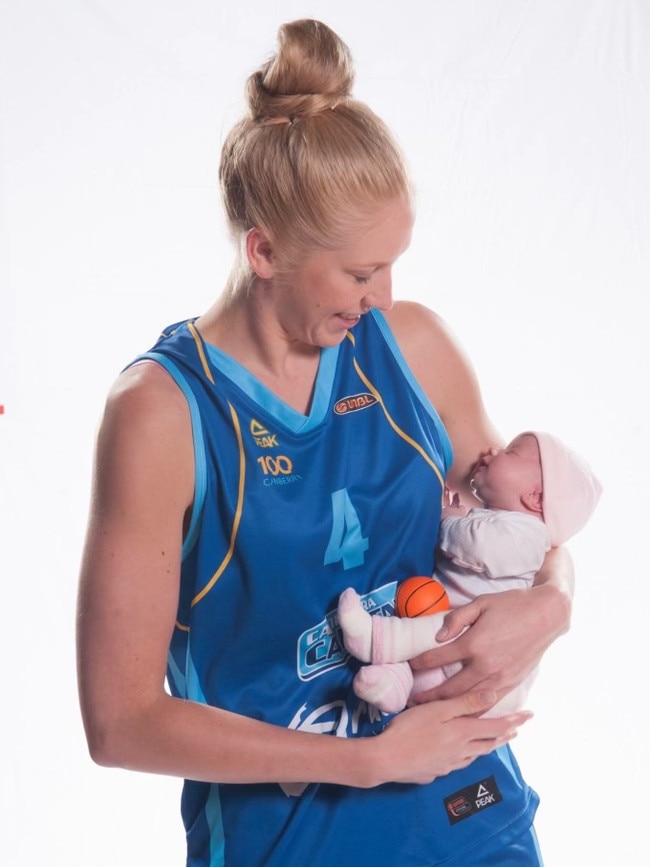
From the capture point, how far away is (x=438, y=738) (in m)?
1.44

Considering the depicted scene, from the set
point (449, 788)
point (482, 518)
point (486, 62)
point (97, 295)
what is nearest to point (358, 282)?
point (482, 518)

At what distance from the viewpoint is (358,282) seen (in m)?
1.43

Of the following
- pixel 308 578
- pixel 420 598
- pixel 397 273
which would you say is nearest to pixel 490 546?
pixel 420 598

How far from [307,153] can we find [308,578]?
20.2 inches

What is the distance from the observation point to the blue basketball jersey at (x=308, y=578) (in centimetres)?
147

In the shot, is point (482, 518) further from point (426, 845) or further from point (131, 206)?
point (131, 206)

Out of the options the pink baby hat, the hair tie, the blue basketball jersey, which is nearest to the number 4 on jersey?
the blue basketball jersey

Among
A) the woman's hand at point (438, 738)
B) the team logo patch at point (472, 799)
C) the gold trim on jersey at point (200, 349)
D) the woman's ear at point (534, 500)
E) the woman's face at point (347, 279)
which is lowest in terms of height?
the team logo patch at point (472, 799)

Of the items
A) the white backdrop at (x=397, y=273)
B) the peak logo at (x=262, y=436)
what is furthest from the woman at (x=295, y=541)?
the white backdrop at (x=397, y=273)

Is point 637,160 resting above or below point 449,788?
above

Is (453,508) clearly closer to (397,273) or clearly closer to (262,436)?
(262,436)

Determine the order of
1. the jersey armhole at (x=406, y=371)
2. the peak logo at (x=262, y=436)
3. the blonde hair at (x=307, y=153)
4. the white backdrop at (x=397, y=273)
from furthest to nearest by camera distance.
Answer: the white backdrop at (x=397, y=273) < the jersey armhole at (x=406, y=371) < the peak logo at (x=262, y=436) < the blonde hair at (x=307, y=153)

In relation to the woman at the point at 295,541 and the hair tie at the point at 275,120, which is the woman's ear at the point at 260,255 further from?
the hair tie at the point at 275,120

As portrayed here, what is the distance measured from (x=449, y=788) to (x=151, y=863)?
4.92 ft
